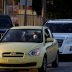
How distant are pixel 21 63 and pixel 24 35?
1.69 meters

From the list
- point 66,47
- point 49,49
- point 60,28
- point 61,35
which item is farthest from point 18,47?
point 60,28

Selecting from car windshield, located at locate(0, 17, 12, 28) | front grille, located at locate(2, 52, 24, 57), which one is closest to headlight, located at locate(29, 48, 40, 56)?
front grille, located at locate(2, 52, 24, 57)

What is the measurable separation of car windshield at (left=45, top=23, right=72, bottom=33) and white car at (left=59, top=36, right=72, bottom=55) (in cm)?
124

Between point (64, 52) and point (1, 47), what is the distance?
4955mm

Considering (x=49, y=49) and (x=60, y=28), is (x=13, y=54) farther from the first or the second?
(x=60, y=28)

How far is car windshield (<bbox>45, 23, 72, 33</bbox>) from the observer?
2073cm

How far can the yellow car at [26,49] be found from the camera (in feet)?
48.0

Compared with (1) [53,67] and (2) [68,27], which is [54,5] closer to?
(2) [68,27]

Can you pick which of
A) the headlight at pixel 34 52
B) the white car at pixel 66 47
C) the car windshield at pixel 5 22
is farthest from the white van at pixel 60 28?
the headlight at pixel 34 52

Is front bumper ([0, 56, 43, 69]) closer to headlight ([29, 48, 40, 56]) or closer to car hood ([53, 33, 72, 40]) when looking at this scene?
headlight ([29, 48, 40, 56])

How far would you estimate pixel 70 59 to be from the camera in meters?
20.5

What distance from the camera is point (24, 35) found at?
1606 cm

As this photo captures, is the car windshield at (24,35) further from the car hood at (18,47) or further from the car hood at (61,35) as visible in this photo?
the car hood at (61,35)

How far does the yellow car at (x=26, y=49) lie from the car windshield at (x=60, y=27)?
427cm
